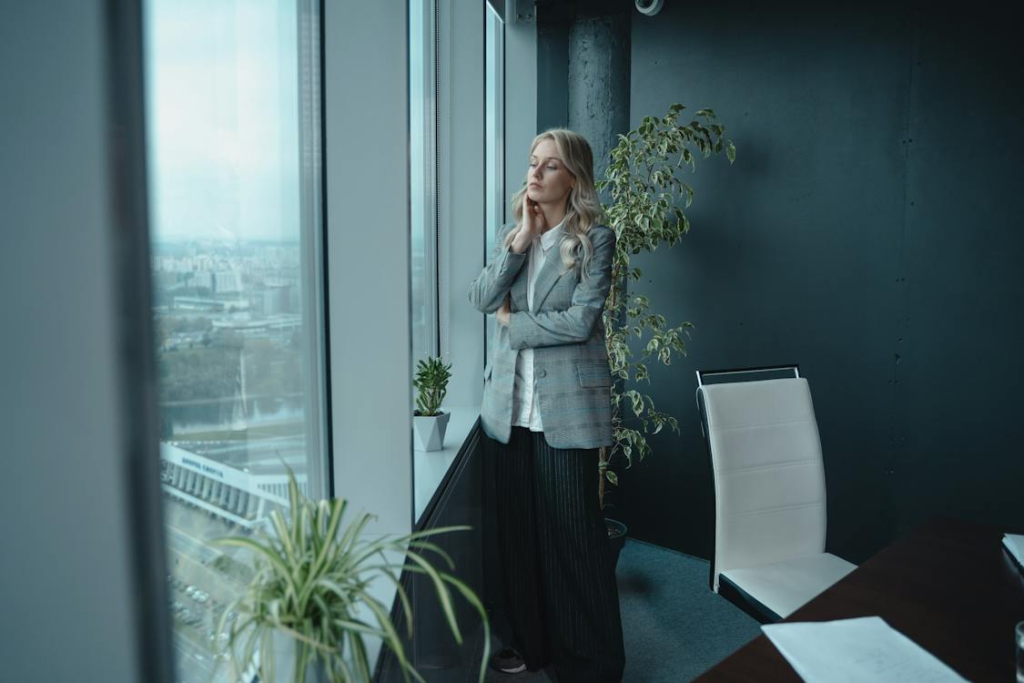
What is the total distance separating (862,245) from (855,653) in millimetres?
2439

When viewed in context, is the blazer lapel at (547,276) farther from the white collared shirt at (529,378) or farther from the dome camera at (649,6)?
the dome camera at (649,6)

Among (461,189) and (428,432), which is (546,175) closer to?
(461,189)

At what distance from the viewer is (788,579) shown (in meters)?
1.98

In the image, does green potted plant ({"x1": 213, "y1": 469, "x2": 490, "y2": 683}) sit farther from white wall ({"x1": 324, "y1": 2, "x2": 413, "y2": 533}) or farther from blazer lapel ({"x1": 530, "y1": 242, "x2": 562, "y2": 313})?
blazer lapel ({"x1": 530, "y1": 242, "x2": 562, "y2": 313})

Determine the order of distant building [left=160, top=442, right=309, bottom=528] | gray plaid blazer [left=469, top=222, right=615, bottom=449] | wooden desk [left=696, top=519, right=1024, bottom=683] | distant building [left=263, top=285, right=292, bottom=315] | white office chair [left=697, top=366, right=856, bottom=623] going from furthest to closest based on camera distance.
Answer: gray plaid blazer [left=469, top=222, right=615, bottom=449] → white office chair [left=697, top=366, right=856, bottom=623] → distant building [left=263, top=285, right=292, bottom=315] → wooden desk [left=696, top=519, right=1024, bottom=683] → distant building [left=160, top=442, right=309, bottom=528]

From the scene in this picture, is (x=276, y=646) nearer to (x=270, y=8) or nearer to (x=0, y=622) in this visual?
(x=0, y=622)

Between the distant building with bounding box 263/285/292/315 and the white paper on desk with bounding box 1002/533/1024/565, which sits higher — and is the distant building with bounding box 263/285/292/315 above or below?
above

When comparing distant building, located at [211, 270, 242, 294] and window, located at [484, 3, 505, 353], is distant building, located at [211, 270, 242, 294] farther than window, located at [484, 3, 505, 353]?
No

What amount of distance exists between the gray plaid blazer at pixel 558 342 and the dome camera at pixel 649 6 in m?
1.65

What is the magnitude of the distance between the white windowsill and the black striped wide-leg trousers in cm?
20

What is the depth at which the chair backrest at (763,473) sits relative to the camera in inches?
80.2

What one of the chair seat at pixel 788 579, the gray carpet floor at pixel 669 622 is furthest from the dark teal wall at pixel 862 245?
the chair seat at pixel 788 579

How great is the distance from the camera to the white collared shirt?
231 cm

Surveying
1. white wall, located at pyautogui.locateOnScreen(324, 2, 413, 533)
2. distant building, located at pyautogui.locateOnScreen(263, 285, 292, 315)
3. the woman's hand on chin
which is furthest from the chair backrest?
distant building, located at pyautogui.locateOnScreen(263, 285, 292, 315)
